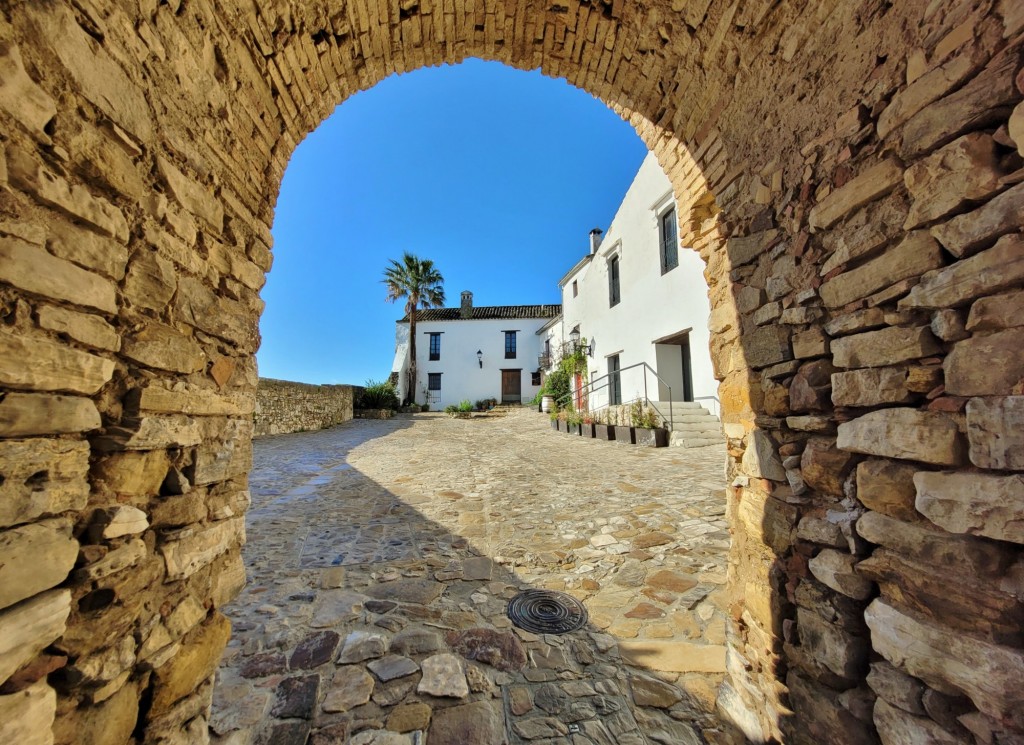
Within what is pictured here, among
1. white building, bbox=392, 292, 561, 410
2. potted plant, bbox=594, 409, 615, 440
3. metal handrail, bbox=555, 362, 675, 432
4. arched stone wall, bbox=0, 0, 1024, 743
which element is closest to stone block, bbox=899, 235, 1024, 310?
arched stone wall, bbox=0, 0, 1024, 743

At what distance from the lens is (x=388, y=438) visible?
11.8 m

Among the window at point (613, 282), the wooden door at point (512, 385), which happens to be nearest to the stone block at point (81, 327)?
the window at point (613, 282)

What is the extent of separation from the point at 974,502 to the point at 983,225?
2.50 ft

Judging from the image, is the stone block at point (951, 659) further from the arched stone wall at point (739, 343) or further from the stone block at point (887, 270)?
the stone block at point (887, 270)

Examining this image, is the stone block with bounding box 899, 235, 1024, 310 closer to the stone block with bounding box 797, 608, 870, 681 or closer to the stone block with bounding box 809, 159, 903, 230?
the stone block with bounding box 809, 159, 903, 230

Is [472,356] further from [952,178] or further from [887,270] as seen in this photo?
[952,178]

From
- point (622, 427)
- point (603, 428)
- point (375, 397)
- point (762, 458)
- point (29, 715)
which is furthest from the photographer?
point (375, 397)

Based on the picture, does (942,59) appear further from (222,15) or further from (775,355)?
(222,15)

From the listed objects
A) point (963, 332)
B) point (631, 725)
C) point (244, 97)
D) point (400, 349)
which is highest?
point (400, 349)

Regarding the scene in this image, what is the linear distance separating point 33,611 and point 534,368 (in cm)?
2509

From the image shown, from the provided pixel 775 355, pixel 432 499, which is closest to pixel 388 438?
pixel 432 499

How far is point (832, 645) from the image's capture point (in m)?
1.54

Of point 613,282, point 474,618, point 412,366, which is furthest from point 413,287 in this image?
point 474,618

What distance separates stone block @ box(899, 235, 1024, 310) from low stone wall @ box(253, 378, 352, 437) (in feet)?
40.8
